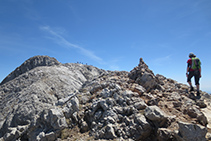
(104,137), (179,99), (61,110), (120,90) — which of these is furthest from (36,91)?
(179,99)

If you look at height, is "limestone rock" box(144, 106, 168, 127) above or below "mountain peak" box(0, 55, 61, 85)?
below

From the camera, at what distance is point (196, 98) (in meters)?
10.8

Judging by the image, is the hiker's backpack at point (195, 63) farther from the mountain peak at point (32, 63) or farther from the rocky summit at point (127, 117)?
the mountain peak at point (32, 63)

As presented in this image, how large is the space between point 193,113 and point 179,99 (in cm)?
210

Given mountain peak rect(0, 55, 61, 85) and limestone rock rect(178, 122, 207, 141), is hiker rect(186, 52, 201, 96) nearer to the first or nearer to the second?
limestone rock rect(178, 122, 207, 141)

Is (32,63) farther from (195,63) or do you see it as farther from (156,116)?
(195,63)

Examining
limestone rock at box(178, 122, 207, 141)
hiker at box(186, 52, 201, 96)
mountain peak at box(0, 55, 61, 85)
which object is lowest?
limestone rock at box(178, 122, 207, 141)

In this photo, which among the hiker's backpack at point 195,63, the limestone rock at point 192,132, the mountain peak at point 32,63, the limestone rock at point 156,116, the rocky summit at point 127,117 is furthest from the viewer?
the mountain peak at point 32,63

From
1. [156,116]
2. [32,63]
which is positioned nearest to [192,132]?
[156,116]

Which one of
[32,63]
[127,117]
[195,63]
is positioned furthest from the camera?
[32,63]

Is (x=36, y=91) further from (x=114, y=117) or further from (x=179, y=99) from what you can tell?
(x=179, y=99)

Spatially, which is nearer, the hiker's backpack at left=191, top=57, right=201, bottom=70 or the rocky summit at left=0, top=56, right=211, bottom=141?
the rocky summit at left=0, top=56, right=211, bottom=141

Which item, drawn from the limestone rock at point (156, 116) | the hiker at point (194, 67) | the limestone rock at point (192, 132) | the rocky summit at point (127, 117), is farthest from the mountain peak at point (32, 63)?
the limestone rock at point (192, 132)

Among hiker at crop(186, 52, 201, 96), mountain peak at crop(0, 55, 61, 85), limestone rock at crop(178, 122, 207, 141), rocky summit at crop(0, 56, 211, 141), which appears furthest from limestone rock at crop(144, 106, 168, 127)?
mountain peak at crop(0, 55, 61, 85)
